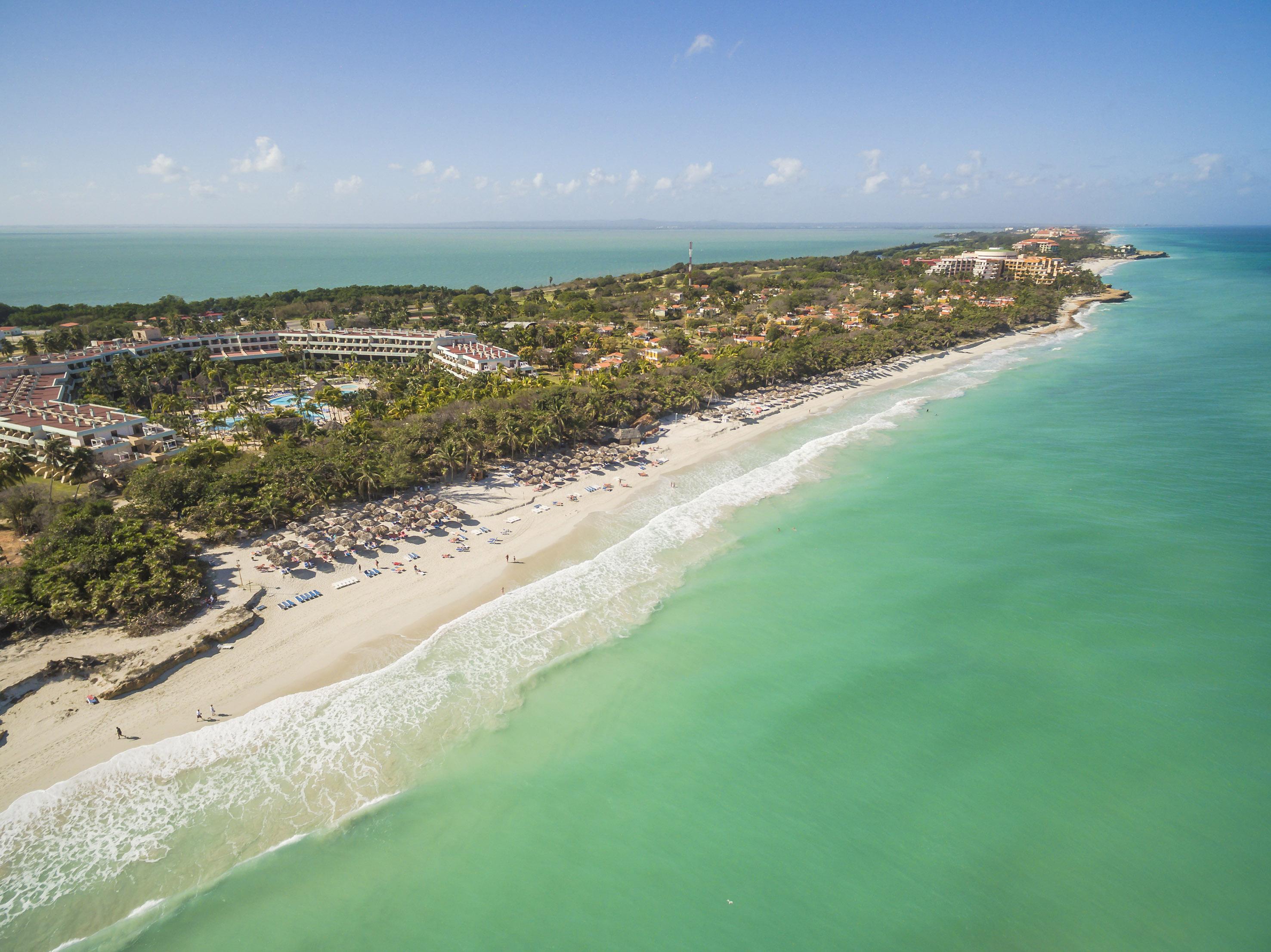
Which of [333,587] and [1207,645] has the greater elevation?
[333,587]

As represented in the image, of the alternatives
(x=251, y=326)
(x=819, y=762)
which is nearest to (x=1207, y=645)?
(x=819, y=762)

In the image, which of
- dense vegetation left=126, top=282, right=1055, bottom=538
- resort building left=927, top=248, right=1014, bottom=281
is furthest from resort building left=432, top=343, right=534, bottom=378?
resort building left=927, top=248, right=1014, bottom=281

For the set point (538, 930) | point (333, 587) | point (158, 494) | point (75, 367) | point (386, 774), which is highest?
point (75, 367)

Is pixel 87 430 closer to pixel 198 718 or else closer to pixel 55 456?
pixel 55 456

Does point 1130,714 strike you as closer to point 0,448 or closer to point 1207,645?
point 1207,645

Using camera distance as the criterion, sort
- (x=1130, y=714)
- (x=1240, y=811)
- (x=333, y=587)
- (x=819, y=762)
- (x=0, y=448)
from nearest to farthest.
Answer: (x=1240, y=811) → (x=819, y=762) → (x=1130, y=714) → (x=333, y=587) → (x=0, y=448)

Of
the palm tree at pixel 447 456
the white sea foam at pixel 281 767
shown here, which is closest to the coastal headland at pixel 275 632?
the white sea foam at pixel 281 767

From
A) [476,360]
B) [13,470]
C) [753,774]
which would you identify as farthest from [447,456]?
[753,774]

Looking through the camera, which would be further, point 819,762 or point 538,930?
point 819,762
